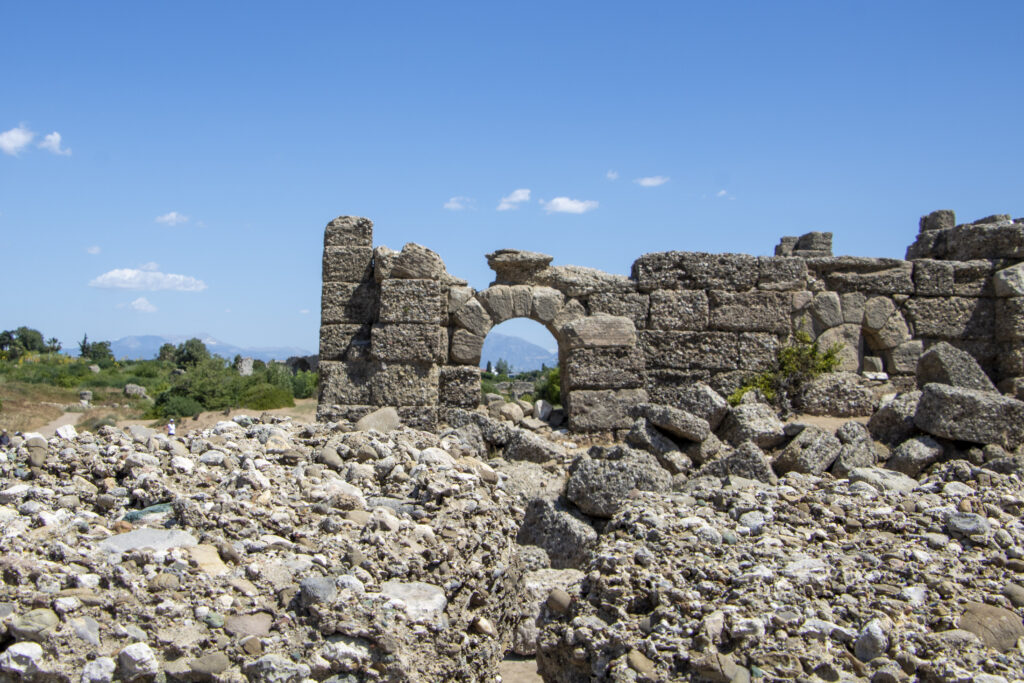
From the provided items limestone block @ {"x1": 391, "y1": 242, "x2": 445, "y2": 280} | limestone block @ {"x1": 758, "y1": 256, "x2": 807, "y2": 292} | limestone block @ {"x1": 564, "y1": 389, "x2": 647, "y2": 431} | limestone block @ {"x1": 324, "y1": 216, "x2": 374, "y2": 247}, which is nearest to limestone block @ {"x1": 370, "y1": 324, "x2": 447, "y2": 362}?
limestone block @ {"x1": 391, "y1": 242, "x2": 445, "y2": 280}

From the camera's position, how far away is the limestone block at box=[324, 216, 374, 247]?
1027 cm

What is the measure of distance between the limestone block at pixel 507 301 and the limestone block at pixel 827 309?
3.60 m

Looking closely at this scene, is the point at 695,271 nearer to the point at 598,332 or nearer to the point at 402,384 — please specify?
the point at 598,332

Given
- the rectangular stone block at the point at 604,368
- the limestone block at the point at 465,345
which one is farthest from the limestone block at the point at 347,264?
the rectangular stone block at the point at 604,368

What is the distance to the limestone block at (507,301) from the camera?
33.2 feet

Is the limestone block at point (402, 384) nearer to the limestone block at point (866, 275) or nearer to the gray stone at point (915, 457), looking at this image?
the gray stone at point (915, 457)

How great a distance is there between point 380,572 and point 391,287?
635 cm

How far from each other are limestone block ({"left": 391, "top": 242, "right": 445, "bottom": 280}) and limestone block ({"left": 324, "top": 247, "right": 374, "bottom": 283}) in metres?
0.49

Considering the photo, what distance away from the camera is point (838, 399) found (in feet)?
31.9

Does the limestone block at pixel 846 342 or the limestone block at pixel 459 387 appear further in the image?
the limestone block at pixel 846 342

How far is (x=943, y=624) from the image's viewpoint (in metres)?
4.05

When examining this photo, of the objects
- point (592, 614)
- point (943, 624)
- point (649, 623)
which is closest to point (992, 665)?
point (943, 624)

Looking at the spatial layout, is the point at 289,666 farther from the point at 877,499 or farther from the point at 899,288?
the point at 899,288

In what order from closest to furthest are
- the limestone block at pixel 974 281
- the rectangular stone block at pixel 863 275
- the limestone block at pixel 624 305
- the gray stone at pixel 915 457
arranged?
the gray stone at pixel 915 457, the limestone block at pixel 624 305, the rectangular stone block at pixel 863 275, the limestone block at pixel 974 281
